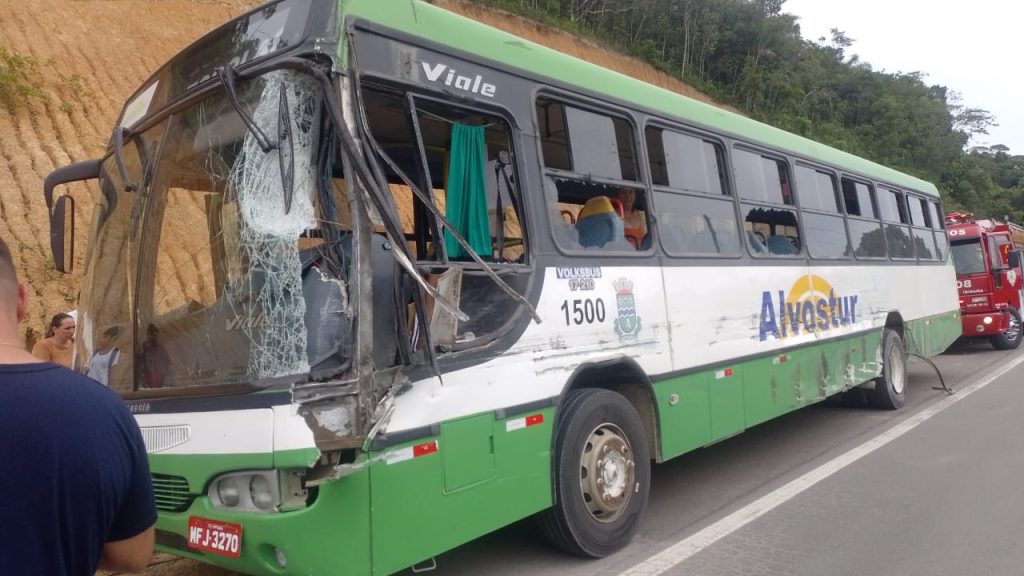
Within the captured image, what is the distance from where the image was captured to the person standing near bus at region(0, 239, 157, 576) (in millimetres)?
1510

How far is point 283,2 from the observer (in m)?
3.59

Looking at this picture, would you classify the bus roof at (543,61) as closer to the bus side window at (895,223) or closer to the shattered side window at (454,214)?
the shattered side window at (454,214)

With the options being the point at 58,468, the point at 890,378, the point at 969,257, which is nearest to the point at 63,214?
the point at 58,468

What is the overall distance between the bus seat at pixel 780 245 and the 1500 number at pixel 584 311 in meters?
2.85

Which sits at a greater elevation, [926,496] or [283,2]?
[283,2]

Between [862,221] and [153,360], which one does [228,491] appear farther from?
[862,221]

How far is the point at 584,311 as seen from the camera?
178 inches

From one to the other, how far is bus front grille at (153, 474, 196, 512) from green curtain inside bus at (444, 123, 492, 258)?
1846 mm

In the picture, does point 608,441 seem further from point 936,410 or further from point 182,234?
point 936,410

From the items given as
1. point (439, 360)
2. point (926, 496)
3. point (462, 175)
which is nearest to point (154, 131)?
point (462, 175)

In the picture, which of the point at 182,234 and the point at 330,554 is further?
→ the point at 182,234

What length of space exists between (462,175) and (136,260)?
1.73 metres

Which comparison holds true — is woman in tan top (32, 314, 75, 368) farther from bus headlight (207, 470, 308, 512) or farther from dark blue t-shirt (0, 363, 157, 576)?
dark blue t-shirt (0, 363, 157, 576)

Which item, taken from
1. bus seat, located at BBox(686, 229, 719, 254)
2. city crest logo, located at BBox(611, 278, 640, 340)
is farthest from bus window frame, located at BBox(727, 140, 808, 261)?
city crest logo, located at BBox(611, 278, 640, 340)
